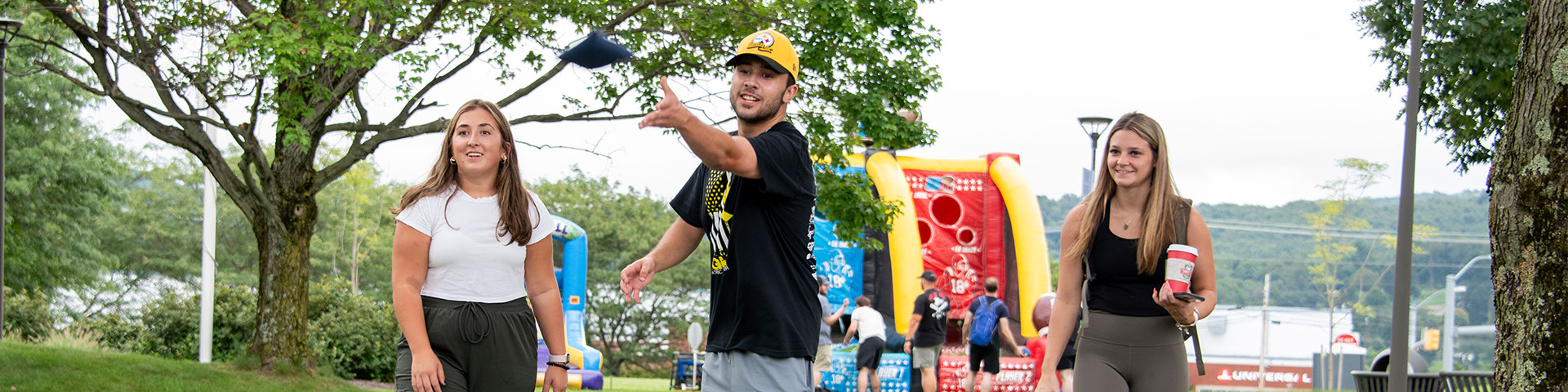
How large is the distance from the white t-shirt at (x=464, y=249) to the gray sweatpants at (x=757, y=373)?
33.0 inches

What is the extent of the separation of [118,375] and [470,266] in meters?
10.4

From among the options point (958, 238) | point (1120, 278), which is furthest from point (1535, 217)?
point (958, 238)

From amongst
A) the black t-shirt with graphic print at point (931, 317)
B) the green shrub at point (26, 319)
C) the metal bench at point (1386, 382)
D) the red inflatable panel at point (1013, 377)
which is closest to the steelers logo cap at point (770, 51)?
the metal bench at point (1386, 382)

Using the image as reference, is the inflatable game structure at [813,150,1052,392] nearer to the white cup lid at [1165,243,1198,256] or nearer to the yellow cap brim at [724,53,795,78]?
the white cup lid at [1165,243,1198,256]

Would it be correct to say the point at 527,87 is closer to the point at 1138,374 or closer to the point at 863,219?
the point at 863,219

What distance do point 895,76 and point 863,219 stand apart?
179 cm

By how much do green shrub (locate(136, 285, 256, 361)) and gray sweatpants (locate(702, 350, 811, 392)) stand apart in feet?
57.8

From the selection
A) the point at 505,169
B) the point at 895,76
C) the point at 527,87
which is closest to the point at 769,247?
the point at 505,169

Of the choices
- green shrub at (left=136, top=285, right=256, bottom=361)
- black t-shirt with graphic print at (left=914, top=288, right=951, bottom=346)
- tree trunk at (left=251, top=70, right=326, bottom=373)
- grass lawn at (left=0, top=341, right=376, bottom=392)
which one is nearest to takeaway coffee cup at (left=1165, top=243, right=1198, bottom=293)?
black t-shirt with graphic print at (left=914, top=288, right=951, bottom=346)

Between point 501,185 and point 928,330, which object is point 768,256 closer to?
point 501,185

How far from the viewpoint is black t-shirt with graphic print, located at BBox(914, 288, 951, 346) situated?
14.2 meters

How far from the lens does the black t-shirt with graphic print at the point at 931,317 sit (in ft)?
46.8

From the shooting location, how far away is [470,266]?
3752mm

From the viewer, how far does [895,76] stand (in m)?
12.9
